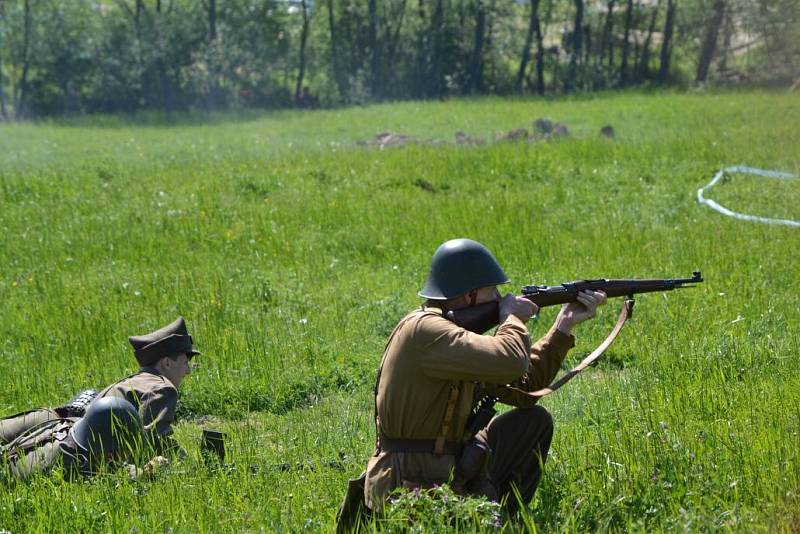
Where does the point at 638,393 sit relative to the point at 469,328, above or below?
below

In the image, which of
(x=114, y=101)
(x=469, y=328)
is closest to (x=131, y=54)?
(x=114, y=101)

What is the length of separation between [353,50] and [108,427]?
56041mm

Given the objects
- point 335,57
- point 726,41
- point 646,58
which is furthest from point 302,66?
point 726,41

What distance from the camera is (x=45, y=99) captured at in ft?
175

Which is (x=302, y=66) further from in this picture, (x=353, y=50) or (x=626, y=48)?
(x=626, y=48)

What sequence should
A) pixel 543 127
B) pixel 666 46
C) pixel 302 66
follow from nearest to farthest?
1. pixel 543 127
2. pixel 666 46
3. pixel 302 66

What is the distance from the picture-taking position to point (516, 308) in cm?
504

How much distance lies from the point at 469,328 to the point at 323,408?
3.25 m

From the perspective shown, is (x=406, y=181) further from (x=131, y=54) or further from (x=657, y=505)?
(x=131, y=54)

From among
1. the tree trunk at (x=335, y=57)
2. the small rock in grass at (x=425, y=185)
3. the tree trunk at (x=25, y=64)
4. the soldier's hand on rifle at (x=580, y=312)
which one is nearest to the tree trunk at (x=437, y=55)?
the tree trunk at (x=335, y=57)

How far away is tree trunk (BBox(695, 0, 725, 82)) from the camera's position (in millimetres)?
51375

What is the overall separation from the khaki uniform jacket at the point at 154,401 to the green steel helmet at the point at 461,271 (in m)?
2.30

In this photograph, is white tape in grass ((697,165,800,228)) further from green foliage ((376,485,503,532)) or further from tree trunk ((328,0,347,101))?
tree trunk ((328,0,347,101))

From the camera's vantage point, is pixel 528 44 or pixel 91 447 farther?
pixel 528 44
